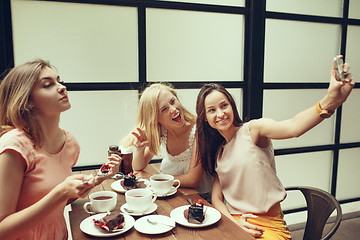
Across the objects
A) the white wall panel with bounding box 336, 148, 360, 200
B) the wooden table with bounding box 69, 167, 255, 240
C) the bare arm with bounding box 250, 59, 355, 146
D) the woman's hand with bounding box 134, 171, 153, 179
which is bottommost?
the white wall panel with bounding box 336, 148, 360, 200

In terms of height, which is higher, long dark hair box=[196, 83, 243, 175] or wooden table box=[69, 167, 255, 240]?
long dark hair box=[196, 83, 243, 175]

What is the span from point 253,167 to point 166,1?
5.45 feet

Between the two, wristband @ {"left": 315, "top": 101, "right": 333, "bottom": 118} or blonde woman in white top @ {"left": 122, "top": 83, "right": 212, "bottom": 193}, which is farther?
blonde woman in white top @ {"left": 122, "top": 83, "right": 212, "bottom": 193}

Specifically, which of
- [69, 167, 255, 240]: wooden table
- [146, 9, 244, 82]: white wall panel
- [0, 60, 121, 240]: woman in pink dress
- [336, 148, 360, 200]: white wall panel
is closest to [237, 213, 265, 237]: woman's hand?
[69, 167, 255, 240]: wooden table

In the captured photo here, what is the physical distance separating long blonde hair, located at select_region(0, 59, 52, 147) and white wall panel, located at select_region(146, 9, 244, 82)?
1.42 metres

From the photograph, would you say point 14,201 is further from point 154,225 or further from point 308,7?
point 308,7

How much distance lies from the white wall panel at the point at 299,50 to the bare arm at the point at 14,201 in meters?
2.38

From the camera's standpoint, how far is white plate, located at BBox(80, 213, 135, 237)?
3.55ft

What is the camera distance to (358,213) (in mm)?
3078

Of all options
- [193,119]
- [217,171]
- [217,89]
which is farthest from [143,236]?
[193,119]

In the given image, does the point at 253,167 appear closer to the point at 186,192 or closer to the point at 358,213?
the point at 186,192

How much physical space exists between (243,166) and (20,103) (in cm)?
110

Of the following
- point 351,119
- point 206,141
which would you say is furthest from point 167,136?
point 351,119

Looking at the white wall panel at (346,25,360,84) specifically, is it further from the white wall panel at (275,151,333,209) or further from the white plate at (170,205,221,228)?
the white plate at (170,205,221,228)
